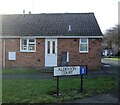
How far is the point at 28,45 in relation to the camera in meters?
24.4

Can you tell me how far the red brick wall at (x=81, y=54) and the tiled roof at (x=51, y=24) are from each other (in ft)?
2.30

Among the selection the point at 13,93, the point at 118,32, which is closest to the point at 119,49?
the point at 118,32

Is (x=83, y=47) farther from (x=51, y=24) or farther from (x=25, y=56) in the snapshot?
(x=25, y=56)

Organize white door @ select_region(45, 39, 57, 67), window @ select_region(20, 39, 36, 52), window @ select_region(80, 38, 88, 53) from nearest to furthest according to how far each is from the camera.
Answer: window @ select_region(80, 38, 88, 53) → white door @ select_region(45, 39, 57, 67) → window @ select_region(20, 39, 36, 52)

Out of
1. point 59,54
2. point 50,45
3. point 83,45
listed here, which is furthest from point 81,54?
point 50,45

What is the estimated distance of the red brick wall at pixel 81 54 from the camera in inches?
931

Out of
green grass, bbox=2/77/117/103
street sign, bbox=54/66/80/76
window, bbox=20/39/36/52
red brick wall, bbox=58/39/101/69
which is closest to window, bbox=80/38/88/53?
red brick wall, bbox=58/39/101/69

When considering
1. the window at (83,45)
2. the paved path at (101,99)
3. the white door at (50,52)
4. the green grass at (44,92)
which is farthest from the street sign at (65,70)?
the white door at (50,52)

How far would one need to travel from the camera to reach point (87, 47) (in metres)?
23.8

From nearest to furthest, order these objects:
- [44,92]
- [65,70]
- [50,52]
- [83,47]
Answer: [65,70]
[44,92]
[83,47]
[50,52]

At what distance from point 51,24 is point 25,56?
4.23 meters

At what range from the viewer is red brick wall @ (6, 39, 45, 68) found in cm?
2420

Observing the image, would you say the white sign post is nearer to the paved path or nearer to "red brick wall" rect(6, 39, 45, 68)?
the paved path

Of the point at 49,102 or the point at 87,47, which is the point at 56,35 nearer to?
the point at 87,47
